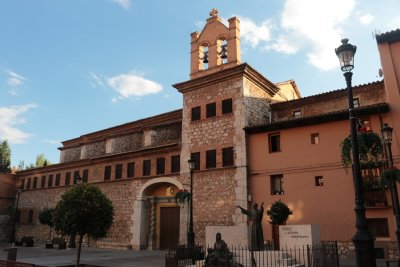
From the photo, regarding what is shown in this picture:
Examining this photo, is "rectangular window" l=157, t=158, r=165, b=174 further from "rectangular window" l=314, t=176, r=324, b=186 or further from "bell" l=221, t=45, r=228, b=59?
"rectangular window" l=314, t=176, r=324, b=186

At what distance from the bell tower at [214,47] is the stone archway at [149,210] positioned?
8.89 m

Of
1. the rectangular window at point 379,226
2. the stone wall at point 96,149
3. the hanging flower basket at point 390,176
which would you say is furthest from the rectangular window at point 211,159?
the stone wall at point 96,149

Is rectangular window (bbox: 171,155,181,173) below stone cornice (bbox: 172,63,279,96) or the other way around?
below

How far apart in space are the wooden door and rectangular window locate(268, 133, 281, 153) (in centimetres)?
877

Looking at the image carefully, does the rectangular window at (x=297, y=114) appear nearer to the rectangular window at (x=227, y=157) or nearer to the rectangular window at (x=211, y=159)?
the rectangular window at (x=227, y=157)

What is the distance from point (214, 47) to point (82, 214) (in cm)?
1515

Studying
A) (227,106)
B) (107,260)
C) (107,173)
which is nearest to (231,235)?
(107,260)

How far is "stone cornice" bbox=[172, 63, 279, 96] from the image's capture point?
924 inches

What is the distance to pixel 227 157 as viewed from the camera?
23078 millimetres

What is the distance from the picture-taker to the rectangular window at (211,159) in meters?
23.6

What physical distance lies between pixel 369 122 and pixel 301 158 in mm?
4181

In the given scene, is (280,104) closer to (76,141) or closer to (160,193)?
(160,193)

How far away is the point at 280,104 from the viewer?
82.0 feet

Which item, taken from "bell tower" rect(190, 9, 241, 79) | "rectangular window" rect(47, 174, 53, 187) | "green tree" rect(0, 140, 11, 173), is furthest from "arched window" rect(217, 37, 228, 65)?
"green tree" rect(0, 140, 11, 173)
